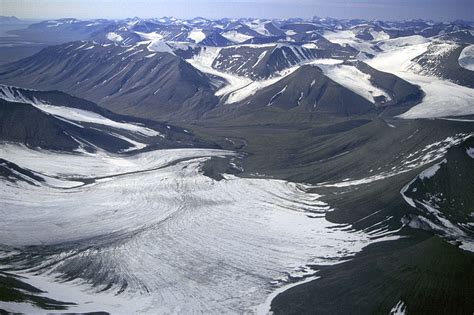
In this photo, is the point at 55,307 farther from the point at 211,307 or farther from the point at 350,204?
the point at 350,204

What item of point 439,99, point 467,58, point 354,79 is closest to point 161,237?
point 439,99

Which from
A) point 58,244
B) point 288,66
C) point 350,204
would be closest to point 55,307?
point 58,244

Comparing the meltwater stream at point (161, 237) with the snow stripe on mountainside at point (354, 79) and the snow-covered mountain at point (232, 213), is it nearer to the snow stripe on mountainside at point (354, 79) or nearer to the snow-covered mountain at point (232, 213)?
the snow-covered mountain at point (232, 213)

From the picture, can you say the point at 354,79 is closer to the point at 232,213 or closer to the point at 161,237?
the point at 232,213

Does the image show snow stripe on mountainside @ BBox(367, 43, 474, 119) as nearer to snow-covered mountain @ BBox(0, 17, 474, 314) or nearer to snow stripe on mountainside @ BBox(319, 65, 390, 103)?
snow-covered mountain @ BBox(0, 17, 474, 314)

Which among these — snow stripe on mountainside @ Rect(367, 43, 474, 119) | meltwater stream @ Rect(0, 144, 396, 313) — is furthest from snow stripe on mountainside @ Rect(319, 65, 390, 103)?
meltwater stream @ Rect(0, 144, 396, 313)

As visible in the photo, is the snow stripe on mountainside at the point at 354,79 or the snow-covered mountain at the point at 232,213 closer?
the snow-covered mountain at the point at 232,213

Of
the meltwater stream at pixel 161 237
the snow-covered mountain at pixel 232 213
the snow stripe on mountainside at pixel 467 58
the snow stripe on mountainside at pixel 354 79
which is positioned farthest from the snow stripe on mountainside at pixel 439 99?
the meltwater stream at pixel 161 237

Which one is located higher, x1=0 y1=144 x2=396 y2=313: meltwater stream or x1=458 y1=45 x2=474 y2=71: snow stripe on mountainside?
x1=458 y1=45 x2=474 y2=71: snow stripe on mountainside
